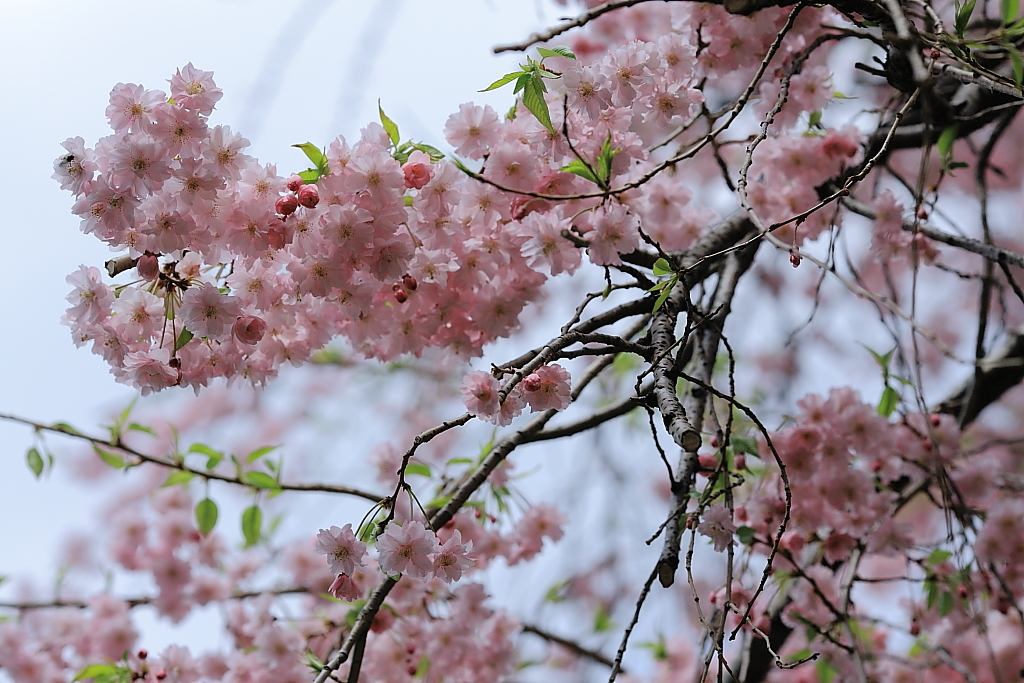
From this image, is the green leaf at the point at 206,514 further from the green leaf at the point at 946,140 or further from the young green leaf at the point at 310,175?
the green leaf at the point at 946,140

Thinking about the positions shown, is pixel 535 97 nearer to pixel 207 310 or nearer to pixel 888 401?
pixel 207 310

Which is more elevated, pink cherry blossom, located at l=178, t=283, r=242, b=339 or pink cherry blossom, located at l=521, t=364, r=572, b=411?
pink cherry blossom, located at l=178, t=283, r=242, b=339

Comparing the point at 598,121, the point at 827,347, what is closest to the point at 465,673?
the point at 598,121

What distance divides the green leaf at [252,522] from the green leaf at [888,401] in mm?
1360

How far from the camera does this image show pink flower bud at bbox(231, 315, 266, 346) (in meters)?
1.30

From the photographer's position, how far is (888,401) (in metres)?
1.69

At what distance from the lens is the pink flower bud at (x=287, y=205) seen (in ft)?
3.89

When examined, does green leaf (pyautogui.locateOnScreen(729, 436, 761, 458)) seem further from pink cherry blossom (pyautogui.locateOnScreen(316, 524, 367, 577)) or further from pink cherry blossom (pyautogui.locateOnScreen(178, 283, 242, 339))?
pink cherry blossom (pyautogui.locateOnScreen(178, 283, 242, 339))

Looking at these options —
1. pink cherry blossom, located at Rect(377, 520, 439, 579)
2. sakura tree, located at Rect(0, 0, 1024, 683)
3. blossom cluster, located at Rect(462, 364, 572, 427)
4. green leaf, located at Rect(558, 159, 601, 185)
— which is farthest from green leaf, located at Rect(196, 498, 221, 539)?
green leaf, located at Rect(558, 159, 601, 185)

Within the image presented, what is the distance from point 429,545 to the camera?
3.58ft

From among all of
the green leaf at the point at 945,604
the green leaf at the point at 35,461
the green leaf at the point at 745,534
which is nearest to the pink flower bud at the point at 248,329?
the green leaf at the point at 35,461

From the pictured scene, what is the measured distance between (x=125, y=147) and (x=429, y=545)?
678mm

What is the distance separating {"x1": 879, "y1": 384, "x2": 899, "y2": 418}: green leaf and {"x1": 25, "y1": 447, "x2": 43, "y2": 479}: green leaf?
1.68 m

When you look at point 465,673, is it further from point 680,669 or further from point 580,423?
point 680,669
